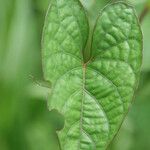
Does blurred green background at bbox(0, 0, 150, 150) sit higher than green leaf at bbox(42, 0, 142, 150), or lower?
lower

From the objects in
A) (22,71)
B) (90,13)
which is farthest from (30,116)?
(90,13)

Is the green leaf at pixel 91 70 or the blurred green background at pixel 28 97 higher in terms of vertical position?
the green leaf at pixel 91 70

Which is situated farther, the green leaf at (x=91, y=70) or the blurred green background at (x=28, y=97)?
the blurred green background at (x=28, y=97)

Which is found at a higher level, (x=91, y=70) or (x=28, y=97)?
(x=91, y=70)

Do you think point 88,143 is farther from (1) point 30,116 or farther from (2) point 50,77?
(1) point 30,116

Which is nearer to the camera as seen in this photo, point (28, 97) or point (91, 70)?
point (91, 70)
